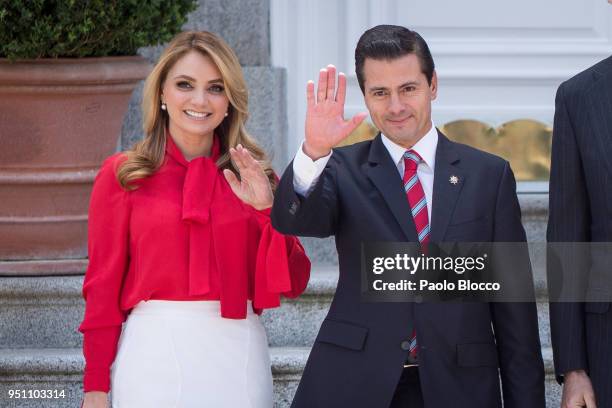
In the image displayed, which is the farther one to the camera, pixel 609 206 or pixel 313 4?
pixel 313 4

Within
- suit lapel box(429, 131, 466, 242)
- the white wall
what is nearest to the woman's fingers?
suit lapel box(429, 131, 466, 242)

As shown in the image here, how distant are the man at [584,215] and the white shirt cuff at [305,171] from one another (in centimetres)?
55

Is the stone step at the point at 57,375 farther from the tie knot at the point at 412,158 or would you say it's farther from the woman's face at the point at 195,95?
the tie knot at the point at 412,158

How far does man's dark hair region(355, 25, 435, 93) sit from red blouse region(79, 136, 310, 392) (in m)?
0.51

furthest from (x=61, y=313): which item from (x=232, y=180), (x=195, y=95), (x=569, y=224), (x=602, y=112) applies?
(x=602, y=112)

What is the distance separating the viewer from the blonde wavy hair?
3.29 m

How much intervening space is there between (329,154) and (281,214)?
0.17 metres

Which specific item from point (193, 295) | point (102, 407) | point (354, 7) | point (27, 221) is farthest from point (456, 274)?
point (354, 7)

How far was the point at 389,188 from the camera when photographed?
117 inches

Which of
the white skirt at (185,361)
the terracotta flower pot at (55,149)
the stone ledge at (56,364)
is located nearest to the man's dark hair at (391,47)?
the white skirt at (185,361)

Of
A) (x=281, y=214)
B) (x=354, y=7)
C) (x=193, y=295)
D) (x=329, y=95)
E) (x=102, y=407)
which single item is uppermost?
(x=354, y=7)

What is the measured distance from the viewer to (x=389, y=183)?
9.78 ft

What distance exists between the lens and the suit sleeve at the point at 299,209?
284 centimetres

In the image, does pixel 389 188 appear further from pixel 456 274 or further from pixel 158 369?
pixel 158 369
